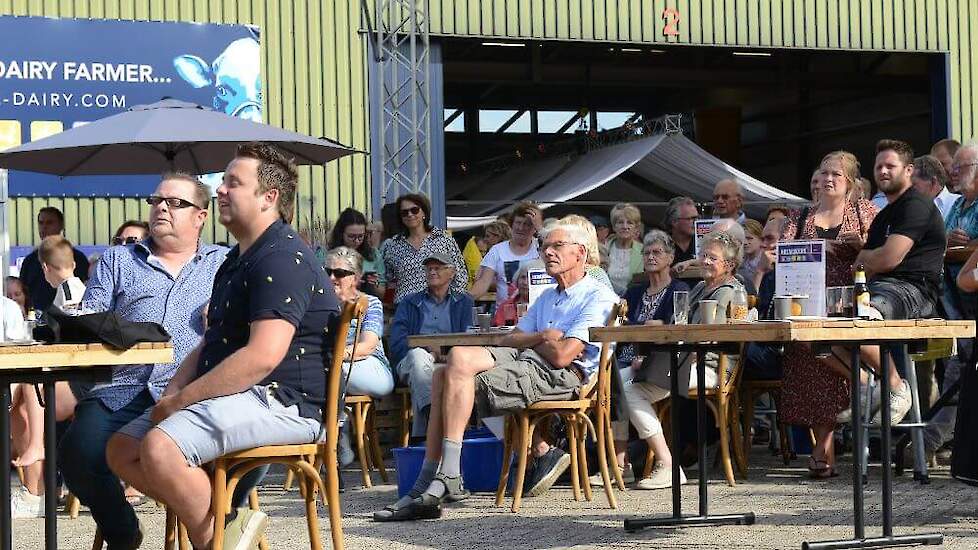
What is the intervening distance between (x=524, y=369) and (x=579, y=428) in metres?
0.43

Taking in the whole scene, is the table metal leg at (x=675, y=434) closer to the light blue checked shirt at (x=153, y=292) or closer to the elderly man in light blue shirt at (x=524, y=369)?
the elderly man in light blue shirt at (x=524, y=369)

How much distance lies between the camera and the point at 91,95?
45.9 feet

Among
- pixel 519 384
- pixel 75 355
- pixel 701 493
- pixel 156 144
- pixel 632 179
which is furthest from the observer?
pixel 632 179

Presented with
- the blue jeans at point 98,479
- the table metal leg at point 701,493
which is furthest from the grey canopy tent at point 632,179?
the blue jeans at point 98,479

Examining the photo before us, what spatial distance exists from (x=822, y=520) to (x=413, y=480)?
179 centimetres

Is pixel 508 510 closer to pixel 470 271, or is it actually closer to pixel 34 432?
pixel 34 432

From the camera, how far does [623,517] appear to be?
6.05 metres

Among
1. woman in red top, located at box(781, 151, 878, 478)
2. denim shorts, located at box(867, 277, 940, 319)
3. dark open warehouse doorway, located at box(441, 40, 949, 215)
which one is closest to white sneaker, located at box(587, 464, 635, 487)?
woman in red top, located at box(781, 151, 878, 478)

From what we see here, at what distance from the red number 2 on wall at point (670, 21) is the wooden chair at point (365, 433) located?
352 inches

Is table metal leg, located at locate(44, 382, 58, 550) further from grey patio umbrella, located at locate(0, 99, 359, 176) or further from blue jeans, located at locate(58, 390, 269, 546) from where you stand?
grey patio umbrella, located at locate(0, 99, 359, 176)

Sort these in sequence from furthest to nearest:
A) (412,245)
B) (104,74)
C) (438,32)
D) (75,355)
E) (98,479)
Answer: (438,32) < (104,74) < (412,245) < (98,479) < (75,355)

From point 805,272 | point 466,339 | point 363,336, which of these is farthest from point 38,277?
point 805,272

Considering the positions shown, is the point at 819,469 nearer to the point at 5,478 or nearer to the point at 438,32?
the point at 5,478

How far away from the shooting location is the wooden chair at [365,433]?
7.56 m
